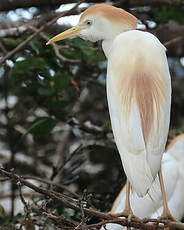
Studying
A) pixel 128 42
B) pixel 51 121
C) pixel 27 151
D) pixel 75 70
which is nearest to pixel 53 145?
pixel 27 151

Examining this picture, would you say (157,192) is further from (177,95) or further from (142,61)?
(177,95)

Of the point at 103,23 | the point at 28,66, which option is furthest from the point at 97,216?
the point at 28,66

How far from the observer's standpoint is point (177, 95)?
3.56m

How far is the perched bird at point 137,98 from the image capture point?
1587 millimetres

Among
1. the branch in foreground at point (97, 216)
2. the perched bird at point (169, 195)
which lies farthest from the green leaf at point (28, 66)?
the branch in foreground at point (97, 216)

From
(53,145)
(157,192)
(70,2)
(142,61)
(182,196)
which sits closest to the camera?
(142,61)

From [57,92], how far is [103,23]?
84 centimetres

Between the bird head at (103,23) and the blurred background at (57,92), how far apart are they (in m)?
0.37

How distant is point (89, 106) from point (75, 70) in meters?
0.81

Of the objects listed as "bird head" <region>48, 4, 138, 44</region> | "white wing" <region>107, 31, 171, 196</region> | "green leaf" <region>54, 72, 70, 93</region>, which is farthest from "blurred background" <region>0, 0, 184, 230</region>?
"white wing" <region>107, 31, 171, 196</region>

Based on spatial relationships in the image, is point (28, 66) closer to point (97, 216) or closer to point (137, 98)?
point (137, 98)

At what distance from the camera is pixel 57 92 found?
101 inches

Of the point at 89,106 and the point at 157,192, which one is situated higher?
the point at 157,192

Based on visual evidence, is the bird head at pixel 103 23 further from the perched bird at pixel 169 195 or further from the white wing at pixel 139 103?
the perched bird at pixel 169 195
